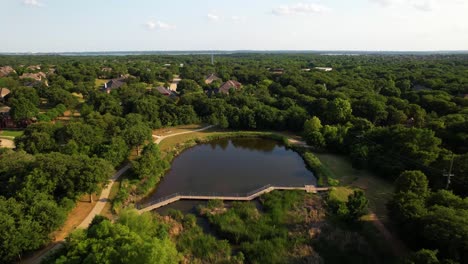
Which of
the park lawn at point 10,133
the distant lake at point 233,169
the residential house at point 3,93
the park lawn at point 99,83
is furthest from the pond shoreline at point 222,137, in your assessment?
Result: the park lawn at point 99,83

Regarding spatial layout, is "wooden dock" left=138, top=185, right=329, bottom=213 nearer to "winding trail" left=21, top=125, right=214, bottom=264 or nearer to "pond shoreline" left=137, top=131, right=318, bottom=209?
"pond shoreline" left=137, top=131, right=318, bottom=209

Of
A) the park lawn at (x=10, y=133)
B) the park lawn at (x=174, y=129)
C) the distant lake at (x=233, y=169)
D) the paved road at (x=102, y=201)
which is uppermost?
the park lawn at (x=10, y=133)

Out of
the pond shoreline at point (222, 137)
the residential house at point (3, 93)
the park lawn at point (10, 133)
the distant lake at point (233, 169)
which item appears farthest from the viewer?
the residential house at point (3, 93)

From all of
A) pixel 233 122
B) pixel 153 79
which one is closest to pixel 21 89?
pixel 153 79

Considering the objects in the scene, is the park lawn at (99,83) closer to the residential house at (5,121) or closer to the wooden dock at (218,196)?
the residential house at (5,121)

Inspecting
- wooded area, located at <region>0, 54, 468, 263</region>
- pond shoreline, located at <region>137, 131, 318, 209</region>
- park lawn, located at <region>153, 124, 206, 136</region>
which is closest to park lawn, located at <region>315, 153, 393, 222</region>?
wooded area, located at <region>0, 54, 468, 263</region>

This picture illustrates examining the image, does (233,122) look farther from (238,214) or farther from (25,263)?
(25,263)
